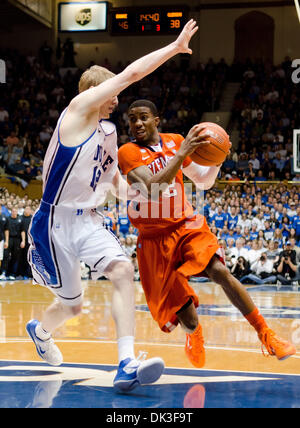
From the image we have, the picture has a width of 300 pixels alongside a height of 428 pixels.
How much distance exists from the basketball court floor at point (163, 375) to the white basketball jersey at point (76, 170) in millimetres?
1141

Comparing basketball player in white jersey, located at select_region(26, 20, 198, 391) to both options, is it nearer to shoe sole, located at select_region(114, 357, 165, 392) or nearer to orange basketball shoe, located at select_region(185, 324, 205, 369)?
shoe sole, located at select_region(114, 357, 165, 392)

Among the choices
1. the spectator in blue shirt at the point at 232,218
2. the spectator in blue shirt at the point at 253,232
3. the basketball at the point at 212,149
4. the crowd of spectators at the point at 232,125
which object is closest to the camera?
the basketball at the point at 212,149

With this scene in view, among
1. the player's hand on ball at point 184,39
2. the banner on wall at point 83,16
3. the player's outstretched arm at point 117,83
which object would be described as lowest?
the player's outstretched arm at point 117,83

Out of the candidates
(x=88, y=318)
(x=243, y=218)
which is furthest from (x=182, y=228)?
(x=243, y=218)

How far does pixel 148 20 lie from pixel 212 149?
12.4m

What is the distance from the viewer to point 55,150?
3787 millimetres

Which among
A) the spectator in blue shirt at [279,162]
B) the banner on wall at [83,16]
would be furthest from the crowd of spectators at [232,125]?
the banner on wall at [83,16]

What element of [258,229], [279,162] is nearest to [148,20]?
[279,162]

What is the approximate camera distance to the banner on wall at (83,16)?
18.5 m

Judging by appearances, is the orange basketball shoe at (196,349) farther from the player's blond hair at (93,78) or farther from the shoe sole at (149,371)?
the player's blond hair at (93,78)

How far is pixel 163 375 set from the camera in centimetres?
435

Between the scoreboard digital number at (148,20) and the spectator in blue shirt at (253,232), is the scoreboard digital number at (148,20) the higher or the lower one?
the higher one

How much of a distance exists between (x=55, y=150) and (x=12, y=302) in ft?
18.6

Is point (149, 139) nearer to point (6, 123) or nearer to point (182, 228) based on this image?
point (182, 228)
